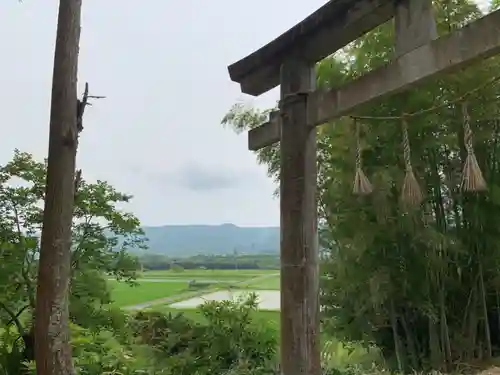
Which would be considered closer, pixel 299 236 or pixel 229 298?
pixel 299 236

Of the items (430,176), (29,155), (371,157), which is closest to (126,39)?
(29,155)

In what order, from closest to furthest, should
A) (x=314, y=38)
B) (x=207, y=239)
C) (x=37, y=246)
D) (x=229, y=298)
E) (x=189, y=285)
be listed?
(x=314, y=38) → (x=37, y=246) → (x=229, y=298) → (x=189, y=285) → (x=207, y=239)

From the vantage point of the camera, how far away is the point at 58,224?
1.98 meters

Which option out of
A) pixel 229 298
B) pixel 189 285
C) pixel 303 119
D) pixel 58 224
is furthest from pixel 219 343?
pixel 303 119

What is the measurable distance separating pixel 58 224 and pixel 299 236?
3.13 ft

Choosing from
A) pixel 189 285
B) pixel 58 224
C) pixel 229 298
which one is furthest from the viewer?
pixel 189 285

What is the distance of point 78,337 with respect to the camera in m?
2.80

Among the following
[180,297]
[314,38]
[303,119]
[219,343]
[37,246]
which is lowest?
[219,343]

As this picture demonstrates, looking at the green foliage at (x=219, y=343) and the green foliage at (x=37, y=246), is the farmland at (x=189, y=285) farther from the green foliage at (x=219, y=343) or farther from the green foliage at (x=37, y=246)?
the green foliage at (x=37, y=246)

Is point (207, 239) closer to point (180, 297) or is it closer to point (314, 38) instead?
point (180, 297)

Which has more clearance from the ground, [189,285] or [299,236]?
[299,236]

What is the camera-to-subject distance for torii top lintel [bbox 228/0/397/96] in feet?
5.28

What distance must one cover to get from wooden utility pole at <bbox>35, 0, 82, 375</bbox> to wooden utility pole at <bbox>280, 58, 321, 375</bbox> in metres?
0.87

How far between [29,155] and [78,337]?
1.23m
